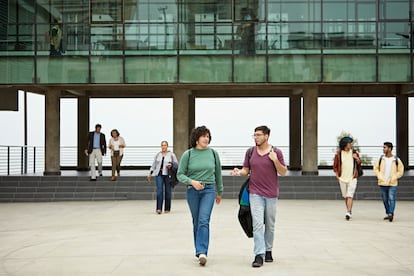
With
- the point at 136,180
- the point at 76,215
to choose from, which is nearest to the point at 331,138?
the point at 136,180

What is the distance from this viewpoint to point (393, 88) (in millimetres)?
37594

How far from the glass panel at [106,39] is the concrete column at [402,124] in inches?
623

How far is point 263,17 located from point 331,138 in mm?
15485

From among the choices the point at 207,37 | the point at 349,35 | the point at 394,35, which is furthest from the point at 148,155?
the point at 394,35

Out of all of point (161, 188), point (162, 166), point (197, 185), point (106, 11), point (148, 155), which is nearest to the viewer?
point (197, 185)

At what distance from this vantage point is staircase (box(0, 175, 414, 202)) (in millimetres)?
26609

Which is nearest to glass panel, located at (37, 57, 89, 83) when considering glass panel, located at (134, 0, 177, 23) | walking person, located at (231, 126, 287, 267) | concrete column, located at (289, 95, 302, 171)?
glass panel, located at (134, 0, 177, 23)

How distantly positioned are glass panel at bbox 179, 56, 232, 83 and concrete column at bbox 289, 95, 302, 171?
34.7 feet

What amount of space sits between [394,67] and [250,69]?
530cm

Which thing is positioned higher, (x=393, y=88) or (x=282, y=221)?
(x=393, y=88)

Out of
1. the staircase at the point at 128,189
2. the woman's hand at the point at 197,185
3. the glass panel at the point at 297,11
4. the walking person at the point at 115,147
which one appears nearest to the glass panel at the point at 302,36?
the glass panel at the point at 297,11

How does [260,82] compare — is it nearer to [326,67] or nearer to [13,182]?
[326,67]

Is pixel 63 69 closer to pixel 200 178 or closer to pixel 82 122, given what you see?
pixel 82 122

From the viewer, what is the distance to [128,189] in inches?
1080
